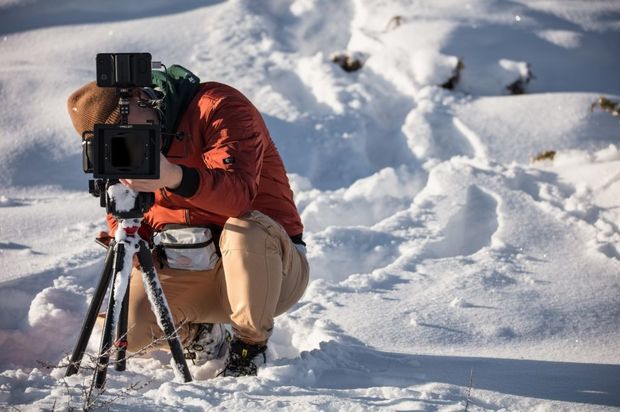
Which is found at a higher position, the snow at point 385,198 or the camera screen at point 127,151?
the camera screen at point 127,151

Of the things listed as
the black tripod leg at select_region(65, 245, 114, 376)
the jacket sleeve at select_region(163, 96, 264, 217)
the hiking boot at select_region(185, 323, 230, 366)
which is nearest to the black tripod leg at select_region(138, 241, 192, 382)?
the black tripod leg at select_region(65, 245, 114, 376)

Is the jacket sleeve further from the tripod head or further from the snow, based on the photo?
the snow

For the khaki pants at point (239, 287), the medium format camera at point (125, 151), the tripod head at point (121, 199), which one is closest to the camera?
the medium format camera at point (125, 151)

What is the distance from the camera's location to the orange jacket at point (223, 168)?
260 cm

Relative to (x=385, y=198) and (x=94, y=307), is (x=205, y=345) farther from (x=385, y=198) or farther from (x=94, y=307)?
(x=385, y=198)

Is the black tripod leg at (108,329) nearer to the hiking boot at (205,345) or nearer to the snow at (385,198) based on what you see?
the snow at (385,198)

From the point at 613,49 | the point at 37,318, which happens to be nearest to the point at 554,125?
the point at 613,49

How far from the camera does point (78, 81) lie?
19.0 ft

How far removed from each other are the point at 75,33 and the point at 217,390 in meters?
4.62

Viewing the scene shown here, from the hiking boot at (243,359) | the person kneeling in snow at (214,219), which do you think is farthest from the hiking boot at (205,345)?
the hiking boot at (243,359)

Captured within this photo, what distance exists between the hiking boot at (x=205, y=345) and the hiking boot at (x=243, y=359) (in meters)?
0.32

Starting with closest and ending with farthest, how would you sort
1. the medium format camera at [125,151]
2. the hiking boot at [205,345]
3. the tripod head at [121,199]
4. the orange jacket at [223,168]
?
1. the medium format camera at [125,151]
2. the tripod head at [121,199]
3. the orange jacket at [223,168]
4. the hiking boot at [205,345]

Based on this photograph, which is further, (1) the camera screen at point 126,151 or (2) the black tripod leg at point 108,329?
(2) the black tripod leg at point 108,329

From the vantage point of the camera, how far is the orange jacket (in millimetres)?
2604
